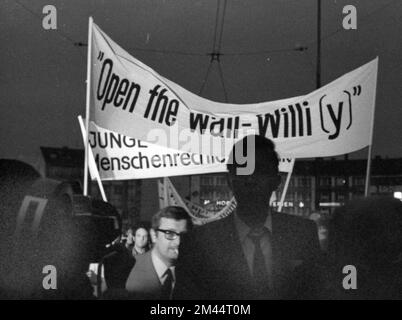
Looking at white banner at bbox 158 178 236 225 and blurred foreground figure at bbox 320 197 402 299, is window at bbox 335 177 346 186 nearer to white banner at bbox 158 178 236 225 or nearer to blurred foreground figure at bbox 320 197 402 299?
blurred foreground figure at bbox 320 197 402 299

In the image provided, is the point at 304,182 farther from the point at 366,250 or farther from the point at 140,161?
the point at 140,161

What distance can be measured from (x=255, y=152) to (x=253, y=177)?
0.28 feet

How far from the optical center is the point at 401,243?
2.68 meters

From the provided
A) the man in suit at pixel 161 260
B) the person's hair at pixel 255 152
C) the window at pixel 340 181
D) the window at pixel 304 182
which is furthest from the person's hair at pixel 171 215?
the window at pixel 340 181

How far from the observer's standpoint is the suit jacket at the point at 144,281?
2667mm

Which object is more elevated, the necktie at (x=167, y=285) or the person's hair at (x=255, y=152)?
the person's hair at (x=255, y=152)

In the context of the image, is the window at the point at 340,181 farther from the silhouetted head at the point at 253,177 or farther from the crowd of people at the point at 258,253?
the silhouetted head at the point at 253,177

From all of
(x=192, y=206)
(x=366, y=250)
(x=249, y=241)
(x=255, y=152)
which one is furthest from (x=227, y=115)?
(x=366, y=250)

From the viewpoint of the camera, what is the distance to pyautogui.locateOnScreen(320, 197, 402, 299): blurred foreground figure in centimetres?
263

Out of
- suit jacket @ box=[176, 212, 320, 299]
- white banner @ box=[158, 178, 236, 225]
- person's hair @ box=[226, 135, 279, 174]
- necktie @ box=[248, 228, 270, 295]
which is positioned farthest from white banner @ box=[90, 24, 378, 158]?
necktie @ box=[248, 228, 270, 295]

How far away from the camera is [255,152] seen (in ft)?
8.60

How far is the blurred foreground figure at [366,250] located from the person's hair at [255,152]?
0.92 ft
